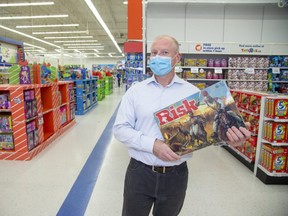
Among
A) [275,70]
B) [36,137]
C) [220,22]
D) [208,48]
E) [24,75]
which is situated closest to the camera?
[24,75]

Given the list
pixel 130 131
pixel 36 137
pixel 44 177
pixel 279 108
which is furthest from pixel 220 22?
pixel 130 131

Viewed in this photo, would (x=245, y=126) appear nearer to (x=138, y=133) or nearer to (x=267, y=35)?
(x=138, y=133)

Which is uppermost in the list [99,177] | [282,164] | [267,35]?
[267,35]

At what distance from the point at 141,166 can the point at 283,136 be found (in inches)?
104

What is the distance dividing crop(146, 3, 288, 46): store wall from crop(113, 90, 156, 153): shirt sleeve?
5.27m

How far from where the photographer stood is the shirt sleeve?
1.26m

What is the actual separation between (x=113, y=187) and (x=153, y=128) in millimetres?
2040

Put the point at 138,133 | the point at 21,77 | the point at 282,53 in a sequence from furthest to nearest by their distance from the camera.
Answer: the point at 282,53, the point at 21,77, the point at 138,133

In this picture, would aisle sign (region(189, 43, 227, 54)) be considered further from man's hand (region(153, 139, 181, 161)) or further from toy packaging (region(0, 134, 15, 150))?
man's hand (region(153, 139, 181, 161))

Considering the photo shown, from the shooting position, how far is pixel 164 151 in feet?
3.97

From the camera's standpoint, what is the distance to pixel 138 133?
131cm

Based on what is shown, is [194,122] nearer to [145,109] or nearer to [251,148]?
[145,109]

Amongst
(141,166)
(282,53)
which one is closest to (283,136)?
(141,166)

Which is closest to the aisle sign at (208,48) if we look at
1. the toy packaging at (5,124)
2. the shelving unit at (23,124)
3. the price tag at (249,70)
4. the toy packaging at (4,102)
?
the price tag at (249,70)
